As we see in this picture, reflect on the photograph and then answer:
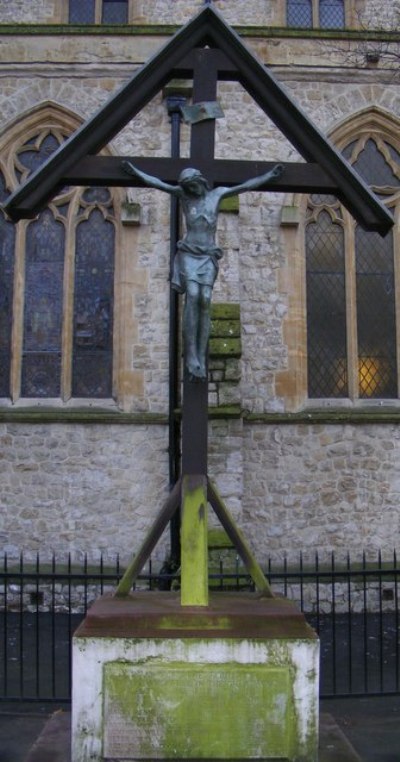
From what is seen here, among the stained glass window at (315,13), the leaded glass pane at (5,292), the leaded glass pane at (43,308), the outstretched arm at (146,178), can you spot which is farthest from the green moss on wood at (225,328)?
the stained glass window at (315,13)

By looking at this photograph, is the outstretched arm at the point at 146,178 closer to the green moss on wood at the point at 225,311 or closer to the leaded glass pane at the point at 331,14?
the green moss on wood at the point at 225,311

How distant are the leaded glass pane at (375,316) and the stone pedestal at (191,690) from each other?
25.8 feet

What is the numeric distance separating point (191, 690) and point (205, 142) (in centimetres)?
313

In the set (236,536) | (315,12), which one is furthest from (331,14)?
(236,536)

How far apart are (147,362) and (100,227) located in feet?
7.78

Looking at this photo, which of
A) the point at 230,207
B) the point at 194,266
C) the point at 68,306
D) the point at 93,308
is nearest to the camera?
the point at 194,266

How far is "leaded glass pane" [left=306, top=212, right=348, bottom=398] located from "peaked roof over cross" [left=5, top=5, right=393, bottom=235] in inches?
272

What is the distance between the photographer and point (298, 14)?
1327 centimetres

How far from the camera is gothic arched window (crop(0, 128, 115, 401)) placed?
11188mm

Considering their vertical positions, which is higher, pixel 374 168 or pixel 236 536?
pixel 374 168

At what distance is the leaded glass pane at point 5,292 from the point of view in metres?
11.2

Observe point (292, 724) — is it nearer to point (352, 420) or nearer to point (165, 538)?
point (165, 538)

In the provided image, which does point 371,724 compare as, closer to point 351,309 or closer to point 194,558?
point 194,558

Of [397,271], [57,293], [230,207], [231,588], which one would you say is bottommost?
[231,588]
